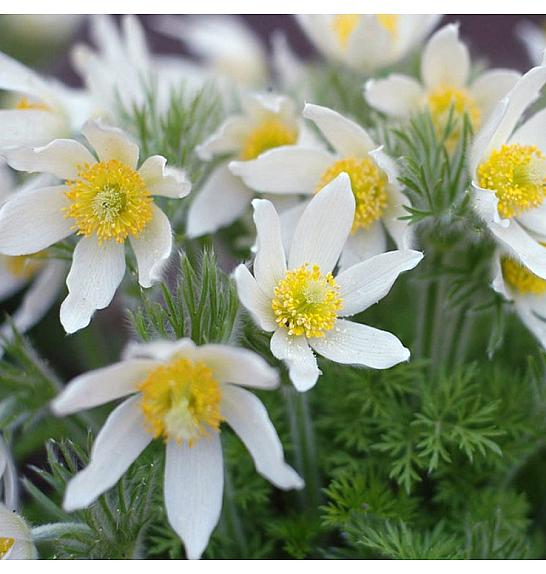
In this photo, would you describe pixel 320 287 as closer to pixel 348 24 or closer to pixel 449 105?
pixel 449 105

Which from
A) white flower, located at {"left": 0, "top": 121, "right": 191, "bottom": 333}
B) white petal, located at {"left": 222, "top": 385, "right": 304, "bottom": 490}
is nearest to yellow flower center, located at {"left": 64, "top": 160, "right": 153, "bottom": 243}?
white flower, located at {"left": 0, "top": 121, "right": 191, "bottom": 333}

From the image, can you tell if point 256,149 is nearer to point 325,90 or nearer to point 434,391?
point 325,90

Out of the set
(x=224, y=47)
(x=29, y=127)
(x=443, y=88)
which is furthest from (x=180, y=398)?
(x=224, y=47)

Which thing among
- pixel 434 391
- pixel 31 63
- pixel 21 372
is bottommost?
pixel 31 63

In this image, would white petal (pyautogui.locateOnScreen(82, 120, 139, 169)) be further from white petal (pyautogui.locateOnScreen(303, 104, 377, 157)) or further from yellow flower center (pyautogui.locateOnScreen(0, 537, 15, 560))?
yellow flower center (pyautogui.locateOnScreen(0, 537, 15, 560))

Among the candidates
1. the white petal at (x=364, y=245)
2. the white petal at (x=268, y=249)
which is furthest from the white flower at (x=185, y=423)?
the white petal at (x=364, y=245)

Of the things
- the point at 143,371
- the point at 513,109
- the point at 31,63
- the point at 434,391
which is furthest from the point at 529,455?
the point at 31,63
